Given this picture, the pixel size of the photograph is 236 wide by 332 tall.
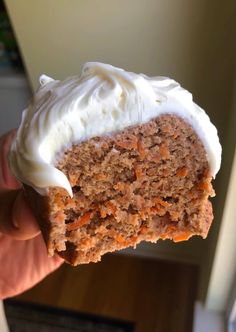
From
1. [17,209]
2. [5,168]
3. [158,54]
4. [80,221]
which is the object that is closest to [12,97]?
[5,168]

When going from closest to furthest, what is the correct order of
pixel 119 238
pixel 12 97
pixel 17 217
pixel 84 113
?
pixel 84 113 → pixel 119 238 → pixel 17 217 → pixel 12 97

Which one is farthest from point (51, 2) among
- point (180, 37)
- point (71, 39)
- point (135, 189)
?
point (135, 189)

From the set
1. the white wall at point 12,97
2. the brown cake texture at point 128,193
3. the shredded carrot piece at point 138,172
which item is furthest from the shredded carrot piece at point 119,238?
the white wall at point 12,97

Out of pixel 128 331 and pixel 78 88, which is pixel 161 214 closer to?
pixel 78 88

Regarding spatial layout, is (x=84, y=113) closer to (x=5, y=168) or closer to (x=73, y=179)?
(x=73, y=179)

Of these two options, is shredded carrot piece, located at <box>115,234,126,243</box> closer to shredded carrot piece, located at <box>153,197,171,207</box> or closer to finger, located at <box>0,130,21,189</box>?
shredded carrot piece, located at <box>153,197,171,207</box>

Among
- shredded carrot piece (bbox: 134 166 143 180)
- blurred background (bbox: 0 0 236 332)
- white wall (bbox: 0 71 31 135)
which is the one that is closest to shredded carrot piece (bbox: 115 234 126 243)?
shredded carrot piece (bbox: 134 166 143 180)

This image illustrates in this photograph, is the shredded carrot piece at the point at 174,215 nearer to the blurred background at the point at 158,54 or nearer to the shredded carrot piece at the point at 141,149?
the shredded carrot piece at the point at 141,149
